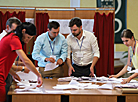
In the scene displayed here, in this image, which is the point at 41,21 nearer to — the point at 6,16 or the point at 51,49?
the point at 6,16

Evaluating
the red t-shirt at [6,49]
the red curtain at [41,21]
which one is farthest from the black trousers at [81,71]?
the red curtain at [41,21]

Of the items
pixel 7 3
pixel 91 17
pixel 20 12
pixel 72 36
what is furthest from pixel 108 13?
pixel 7 3

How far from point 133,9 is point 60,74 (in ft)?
13.3

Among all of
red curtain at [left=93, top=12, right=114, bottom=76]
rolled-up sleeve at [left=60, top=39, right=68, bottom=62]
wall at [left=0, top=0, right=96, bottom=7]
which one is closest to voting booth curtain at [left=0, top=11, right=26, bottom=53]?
→ wall at [left=0, top=0, right=96, bottom=7]

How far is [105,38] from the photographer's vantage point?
16.5 ft

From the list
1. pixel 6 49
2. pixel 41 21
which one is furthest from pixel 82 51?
pixel 41 21

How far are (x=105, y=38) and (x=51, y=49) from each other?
219cm

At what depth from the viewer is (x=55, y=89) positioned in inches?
91.8

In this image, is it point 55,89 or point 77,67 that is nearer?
point 55,89

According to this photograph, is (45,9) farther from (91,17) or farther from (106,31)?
(106,31)

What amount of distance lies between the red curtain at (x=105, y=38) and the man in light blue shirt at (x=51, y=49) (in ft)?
6.39

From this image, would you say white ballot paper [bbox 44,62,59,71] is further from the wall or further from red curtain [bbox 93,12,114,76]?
the wall

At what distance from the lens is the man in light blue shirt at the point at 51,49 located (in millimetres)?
3145

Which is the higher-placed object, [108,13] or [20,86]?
[108,13]
